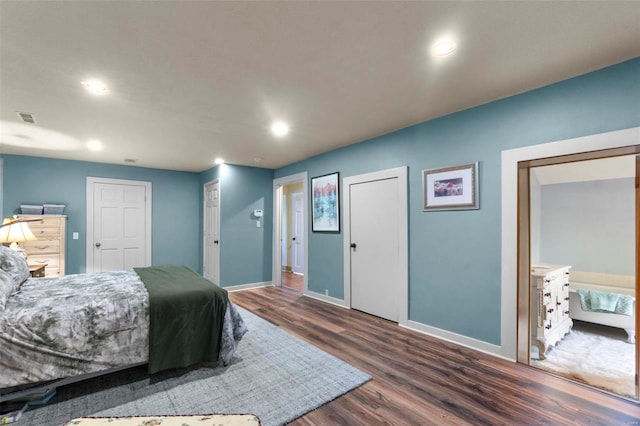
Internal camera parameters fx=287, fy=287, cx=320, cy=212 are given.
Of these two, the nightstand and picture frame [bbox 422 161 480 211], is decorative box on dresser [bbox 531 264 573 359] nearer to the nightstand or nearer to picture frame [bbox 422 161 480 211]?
picture frame [bbox 422 161 480 211]

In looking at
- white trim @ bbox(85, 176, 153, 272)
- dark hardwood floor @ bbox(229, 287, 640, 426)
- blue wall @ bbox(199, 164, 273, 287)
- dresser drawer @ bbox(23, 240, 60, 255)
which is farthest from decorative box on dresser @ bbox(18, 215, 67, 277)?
dark hardwood floor @ bbox(229, 287, 640, 426)

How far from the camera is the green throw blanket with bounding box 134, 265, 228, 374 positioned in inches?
90.1

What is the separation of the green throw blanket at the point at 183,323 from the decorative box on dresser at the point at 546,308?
3.05 meters

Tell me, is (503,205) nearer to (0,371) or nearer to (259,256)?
(0,371)

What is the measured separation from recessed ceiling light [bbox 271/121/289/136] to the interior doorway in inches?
97.6

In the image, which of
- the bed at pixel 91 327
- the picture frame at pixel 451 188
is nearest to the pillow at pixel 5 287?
the bed at pixel 91 327

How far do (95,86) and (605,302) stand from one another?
18.7ft

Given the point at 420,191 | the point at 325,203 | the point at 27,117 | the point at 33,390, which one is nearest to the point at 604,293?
the point at 420,191

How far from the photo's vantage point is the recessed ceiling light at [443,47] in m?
1.85

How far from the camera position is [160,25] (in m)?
1.67

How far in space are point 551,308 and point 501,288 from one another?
89 cm

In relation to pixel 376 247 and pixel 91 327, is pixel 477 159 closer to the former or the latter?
pixel 376 247

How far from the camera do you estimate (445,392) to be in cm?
213

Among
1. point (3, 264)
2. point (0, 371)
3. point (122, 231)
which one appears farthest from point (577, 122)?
point (122, 231)
